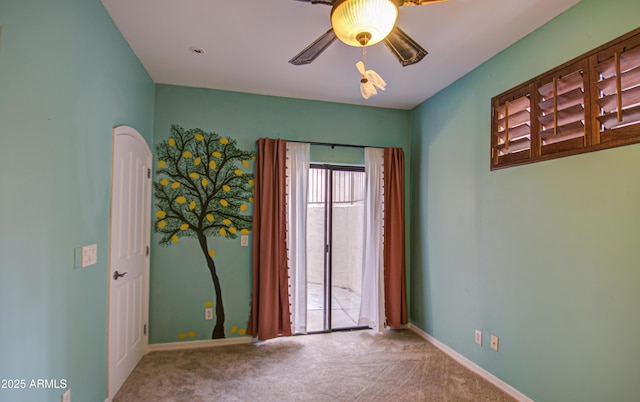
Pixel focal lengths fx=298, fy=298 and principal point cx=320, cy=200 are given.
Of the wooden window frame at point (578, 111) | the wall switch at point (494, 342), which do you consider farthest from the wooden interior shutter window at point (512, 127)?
the wall switch at point (494, 342)

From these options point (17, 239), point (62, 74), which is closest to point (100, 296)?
point (17, 239)

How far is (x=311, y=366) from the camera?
109 inches

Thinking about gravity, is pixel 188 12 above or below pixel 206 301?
above

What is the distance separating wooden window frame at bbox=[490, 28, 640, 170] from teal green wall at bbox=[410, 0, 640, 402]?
57mm

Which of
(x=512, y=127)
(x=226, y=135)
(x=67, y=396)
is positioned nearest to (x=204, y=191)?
(x=226, y=135)

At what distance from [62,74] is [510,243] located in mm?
3121

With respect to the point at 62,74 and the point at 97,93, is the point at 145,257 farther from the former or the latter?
the point at 62,74

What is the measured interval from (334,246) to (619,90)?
2.77m

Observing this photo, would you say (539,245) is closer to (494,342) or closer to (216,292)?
(494,342)

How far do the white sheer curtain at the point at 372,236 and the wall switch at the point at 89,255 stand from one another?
102 inches

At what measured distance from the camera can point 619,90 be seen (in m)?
1.69

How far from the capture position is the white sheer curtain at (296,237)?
3348 mm

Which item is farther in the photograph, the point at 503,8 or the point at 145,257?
the point at 145,257

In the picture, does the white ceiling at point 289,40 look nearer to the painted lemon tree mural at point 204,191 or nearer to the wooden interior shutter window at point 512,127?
the wooden interior shutter window at point 512,127
